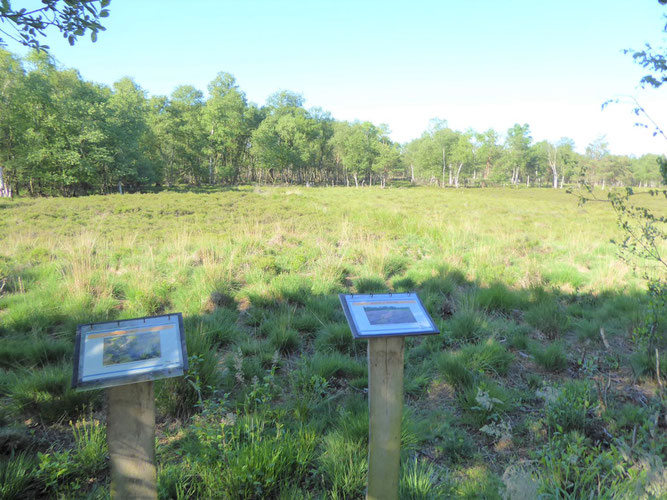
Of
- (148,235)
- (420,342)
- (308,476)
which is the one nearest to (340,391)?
(308,476)

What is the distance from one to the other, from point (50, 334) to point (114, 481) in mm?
3318

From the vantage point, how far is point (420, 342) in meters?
4.49

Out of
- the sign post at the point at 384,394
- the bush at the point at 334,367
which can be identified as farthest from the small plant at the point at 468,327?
the sign post at the point at 384,394

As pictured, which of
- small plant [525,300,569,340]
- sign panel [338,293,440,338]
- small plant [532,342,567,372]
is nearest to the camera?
sign panel [338,293,440,338]

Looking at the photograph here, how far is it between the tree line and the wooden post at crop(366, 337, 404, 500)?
3.09 meters

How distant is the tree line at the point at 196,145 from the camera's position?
88.2 ft

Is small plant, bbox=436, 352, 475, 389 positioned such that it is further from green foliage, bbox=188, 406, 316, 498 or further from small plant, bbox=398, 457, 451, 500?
green foliage, bbox=188, 406, 316, 498

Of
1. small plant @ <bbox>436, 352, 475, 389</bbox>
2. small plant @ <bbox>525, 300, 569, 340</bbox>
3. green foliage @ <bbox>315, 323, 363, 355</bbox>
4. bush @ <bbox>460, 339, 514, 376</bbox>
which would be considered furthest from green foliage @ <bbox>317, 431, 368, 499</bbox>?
small plant @ <bbox>525, 300, 569, 340</bbox>

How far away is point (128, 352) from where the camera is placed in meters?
1.79

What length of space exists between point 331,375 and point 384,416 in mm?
1726

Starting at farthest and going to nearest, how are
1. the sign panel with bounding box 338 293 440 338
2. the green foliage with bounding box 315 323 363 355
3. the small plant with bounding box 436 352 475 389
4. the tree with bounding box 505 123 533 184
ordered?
the tree with bounding box 505 123 533 184
the green foliage with bounding box 315 323 363 355
the small plant with bounding box 436 352 475 389
the sign panel with bounding box 338 293 440 338

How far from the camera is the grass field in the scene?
2.29 meters

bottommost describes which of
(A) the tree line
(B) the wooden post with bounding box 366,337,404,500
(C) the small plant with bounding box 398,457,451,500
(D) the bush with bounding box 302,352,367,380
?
(C) the small plant with bounding box 398,457,451,500

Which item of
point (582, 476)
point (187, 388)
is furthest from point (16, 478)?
point (582, 476)
